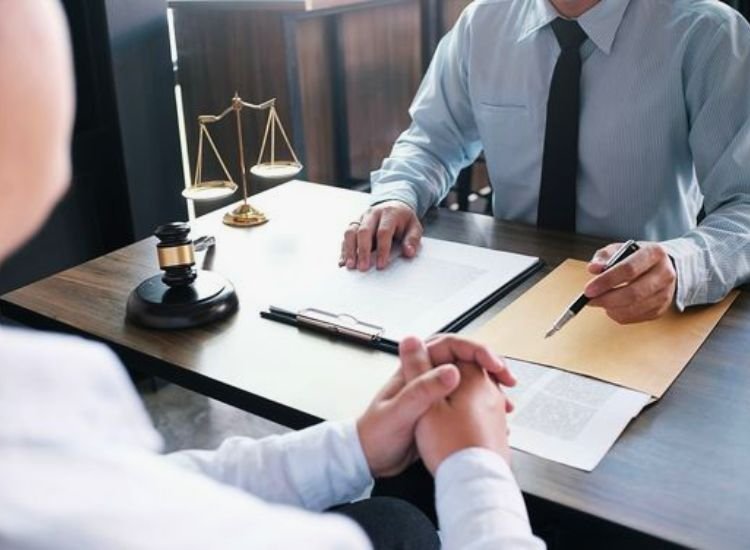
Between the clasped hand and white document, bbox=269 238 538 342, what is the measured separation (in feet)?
0.56

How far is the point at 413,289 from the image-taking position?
131 centimetres

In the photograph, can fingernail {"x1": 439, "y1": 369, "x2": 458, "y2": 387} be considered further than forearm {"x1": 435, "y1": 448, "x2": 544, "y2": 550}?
Yes

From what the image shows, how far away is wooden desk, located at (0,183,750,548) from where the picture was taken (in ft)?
2.72

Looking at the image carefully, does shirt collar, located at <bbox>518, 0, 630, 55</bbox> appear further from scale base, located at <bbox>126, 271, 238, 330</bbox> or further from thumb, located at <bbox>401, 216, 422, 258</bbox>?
scale base, located at <bbox>126, 271, 238, 330</bbox>

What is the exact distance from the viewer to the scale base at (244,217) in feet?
5.44

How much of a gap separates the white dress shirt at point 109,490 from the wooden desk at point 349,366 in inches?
4.4

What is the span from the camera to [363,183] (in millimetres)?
3074

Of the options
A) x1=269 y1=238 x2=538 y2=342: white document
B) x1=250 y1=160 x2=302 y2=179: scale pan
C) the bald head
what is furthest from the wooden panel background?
the bald head

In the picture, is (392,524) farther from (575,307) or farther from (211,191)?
(211,191)

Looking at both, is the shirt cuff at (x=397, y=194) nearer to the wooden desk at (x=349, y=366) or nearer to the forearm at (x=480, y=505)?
the wooden desk at (x=349, y=366)

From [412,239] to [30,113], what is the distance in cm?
96

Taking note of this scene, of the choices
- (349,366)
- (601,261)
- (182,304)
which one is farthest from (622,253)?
(182,304)

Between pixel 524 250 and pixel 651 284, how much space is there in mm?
321

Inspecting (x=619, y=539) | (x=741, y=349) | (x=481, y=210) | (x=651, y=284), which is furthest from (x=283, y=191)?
(x=481, y=210)
